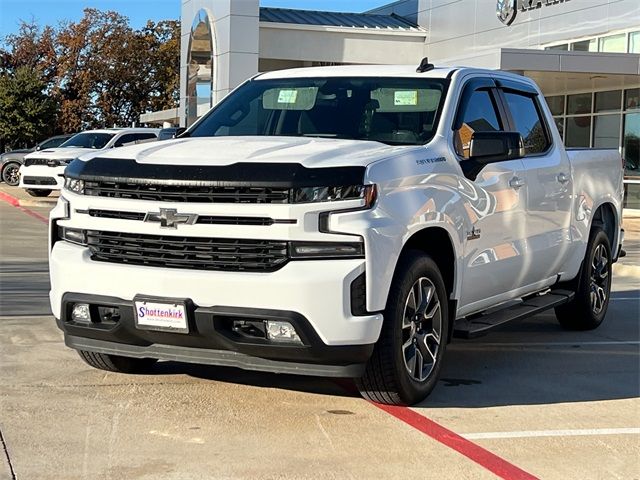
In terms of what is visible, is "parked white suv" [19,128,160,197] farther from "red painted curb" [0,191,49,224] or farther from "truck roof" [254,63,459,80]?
"truck roof" [254,63,459,80]

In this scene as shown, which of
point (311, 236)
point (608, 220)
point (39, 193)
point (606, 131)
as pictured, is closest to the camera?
point (311, 236)

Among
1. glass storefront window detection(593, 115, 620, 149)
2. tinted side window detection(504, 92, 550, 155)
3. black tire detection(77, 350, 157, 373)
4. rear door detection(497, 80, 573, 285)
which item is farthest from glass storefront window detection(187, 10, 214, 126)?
black tire detection(77, 350, 157, 373)

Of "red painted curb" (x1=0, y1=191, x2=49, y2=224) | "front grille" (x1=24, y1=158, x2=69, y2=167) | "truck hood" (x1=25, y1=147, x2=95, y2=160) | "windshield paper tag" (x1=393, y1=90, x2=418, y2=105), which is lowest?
"red painted curb" (x1=0, y1=191, x2=49, y2=224)

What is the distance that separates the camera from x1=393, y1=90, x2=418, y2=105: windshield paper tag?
614 cm

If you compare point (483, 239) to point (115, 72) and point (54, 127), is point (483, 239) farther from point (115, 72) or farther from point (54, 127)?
point (115, 72)

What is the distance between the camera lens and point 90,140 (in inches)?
883

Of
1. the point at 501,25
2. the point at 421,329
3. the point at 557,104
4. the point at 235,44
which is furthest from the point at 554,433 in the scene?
the point at 501,25

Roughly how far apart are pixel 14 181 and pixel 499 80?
78.1ft

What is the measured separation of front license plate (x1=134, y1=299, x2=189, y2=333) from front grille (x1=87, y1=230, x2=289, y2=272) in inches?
8.7

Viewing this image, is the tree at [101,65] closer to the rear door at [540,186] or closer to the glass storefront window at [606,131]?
Answer: the glass storefront window at [606,131]

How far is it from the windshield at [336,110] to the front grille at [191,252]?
1438 mm

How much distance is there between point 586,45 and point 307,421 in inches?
784

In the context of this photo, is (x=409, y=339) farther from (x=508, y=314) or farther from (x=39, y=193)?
(x=39, y=193)

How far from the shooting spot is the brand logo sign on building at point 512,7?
2419cm
